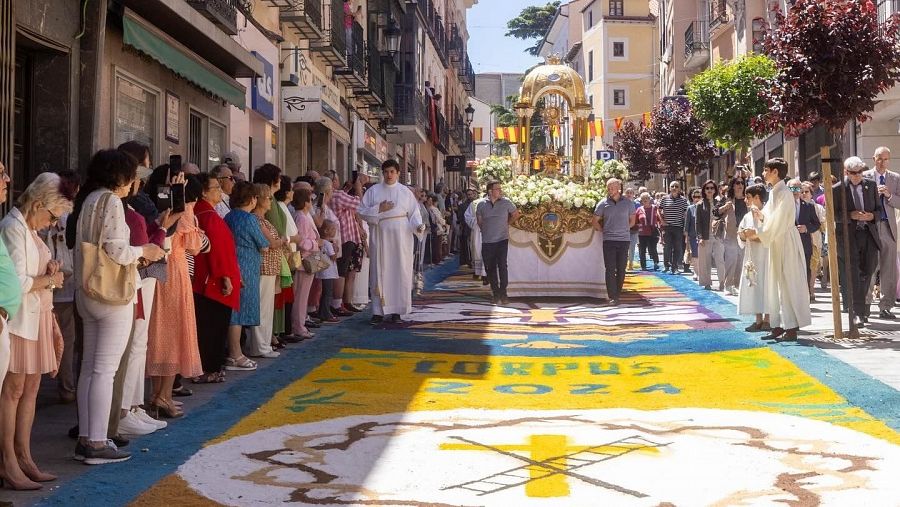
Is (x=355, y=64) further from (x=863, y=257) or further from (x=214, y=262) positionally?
(x=214, y=262)

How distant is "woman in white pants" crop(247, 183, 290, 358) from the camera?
10516mm

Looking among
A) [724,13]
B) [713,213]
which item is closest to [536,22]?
[724,13]

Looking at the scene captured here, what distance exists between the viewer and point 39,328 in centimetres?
577

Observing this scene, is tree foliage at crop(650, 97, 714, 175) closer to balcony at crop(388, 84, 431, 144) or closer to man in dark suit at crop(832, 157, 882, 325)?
balcony at crop(388, 84, 431, 144)

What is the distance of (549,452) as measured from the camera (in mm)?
6359

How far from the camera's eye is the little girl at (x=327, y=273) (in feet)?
44.2

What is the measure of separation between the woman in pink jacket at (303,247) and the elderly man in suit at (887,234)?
6.09m

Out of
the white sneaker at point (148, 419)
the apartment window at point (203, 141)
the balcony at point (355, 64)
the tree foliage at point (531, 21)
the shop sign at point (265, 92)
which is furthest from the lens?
the tree foliage at point (531, 21)

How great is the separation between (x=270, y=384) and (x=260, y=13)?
36.1 ft

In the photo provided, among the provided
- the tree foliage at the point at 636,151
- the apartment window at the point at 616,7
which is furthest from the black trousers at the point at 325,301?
the apartment window at the point at 616,7

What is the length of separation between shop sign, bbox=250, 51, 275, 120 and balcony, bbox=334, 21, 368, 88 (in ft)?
18.6

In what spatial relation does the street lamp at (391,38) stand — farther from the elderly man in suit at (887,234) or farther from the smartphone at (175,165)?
the smartphone at (175,165)

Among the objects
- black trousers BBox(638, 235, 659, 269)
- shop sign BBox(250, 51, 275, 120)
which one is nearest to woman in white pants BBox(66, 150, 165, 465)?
shop sign BBox(250, 51, 275, 120)

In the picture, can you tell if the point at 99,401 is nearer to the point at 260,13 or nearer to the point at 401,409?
the point at 401,409
